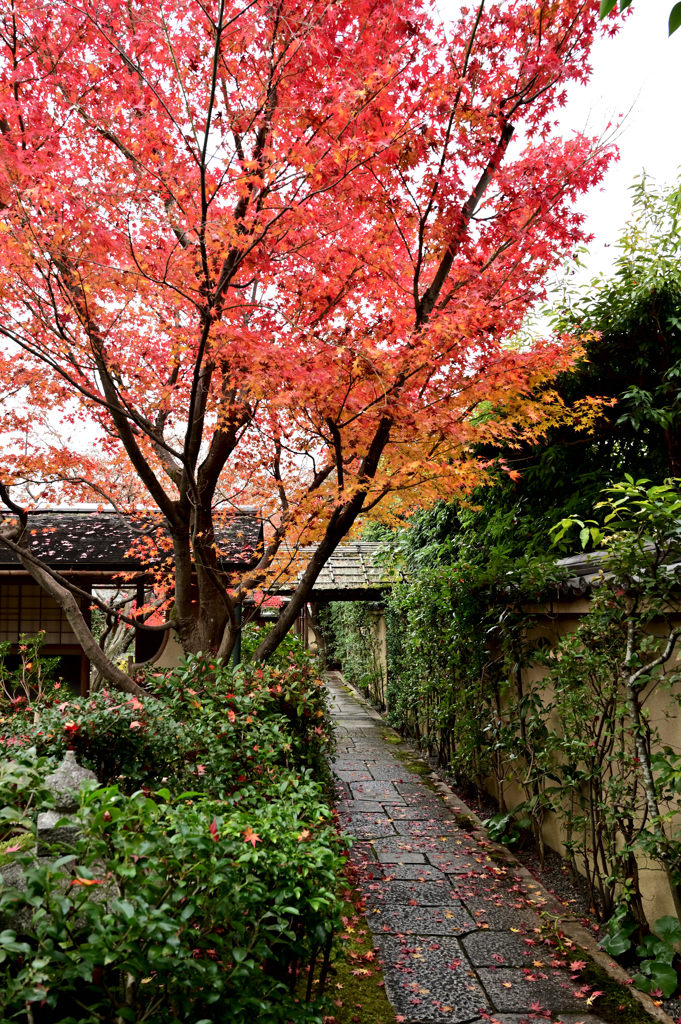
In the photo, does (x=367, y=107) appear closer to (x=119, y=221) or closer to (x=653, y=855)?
(x=119, y=221)

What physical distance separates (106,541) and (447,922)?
6.43 metres

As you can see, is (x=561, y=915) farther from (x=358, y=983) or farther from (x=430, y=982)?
(x=358, y=983)

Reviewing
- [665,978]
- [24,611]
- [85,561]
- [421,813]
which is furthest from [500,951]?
[24,611]

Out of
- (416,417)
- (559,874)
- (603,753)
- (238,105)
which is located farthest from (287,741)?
(238,105)

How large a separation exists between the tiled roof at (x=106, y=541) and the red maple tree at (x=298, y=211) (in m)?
2.93

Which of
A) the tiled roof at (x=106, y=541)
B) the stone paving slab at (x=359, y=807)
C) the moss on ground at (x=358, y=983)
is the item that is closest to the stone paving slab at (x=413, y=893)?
the moss on ground at (x=358, y=983)

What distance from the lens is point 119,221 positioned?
486cm

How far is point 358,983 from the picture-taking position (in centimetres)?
366

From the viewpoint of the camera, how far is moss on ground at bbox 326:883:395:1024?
3334mm

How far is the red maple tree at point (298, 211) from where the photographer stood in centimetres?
421

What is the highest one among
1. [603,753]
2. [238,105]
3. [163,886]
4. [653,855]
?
[238,105]

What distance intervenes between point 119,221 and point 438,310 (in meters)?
2.34

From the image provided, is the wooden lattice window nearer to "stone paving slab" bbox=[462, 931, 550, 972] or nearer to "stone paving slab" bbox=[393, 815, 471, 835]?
"stone paving slab" bbox=[393, 815, 471, 835]

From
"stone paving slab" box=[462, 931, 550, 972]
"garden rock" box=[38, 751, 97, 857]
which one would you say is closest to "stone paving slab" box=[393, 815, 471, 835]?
"stone paving slab" box=[462, 931, 550, 972]
